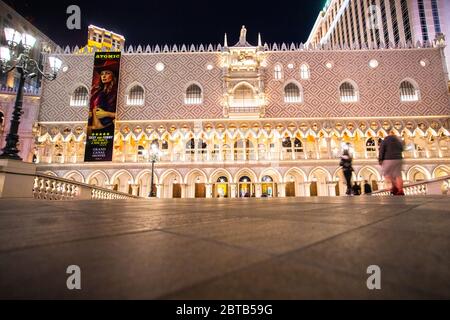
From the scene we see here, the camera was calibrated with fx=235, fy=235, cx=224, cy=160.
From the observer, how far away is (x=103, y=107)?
59.7 feet

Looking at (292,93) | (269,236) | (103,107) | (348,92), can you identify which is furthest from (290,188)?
(269,236)

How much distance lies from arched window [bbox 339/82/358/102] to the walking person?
48.4 feet

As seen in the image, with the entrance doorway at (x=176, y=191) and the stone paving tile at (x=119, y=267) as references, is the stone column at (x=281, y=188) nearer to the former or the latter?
the entrance doorway at (x=176, y=191)

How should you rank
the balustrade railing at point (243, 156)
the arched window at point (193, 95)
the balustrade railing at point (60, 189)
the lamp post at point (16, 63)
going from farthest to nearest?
the arched window at point (193, 95)
the balustrade railing at point (243, 156)
the balustrade railing at point (60, 189)
the lamp post at point (16, 63)

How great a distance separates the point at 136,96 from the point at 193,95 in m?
4.80

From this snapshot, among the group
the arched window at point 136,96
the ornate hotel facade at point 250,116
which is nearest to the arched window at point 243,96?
the ornate hotel facade at point 250,116

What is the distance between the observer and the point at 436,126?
18188 mm

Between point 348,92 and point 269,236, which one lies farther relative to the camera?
point 348,92

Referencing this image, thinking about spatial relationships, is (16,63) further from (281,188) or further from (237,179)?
(281,188)

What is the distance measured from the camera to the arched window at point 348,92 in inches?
752

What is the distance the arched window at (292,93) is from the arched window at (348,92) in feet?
11.2

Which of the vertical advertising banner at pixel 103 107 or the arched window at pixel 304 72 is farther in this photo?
the arched window at pixel 304 72

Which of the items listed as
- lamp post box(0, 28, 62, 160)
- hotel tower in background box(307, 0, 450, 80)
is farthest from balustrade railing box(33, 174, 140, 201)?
hotel tower in background box(307, 0, 450, 80)
